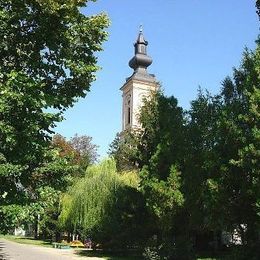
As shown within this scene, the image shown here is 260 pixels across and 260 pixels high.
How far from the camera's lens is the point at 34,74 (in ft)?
39.9

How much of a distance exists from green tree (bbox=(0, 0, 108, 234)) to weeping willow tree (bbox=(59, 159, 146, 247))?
59.3 ft

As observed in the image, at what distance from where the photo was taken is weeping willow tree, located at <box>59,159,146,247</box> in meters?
30.3

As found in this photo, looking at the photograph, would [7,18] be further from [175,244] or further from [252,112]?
[175,244]

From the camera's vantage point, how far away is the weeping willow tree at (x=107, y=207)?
99.3ft

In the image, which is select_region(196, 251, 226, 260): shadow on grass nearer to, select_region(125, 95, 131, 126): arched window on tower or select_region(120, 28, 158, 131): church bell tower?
select_region(120, 28, 158, 131): church bell tower

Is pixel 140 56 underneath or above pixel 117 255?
above

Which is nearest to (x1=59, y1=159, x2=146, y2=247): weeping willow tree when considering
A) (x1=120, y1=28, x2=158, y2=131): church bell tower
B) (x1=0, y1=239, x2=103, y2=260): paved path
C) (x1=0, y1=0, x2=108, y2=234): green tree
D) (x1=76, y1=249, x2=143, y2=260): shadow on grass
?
(x1=76, y1=249, x2=143, y2=260): shadow on grass

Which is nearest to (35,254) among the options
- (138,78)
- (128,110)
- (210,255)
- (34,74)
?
(210,255)

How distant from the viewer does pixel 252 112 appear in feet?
63.7

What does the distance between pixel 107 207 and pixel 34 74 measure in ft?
70.7

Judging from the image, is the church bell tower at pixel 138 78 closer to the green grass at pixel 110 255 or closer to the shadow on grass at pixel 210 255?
the green grass at pixel 110 255

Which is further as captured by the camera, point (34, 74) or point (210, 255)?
point (210, 255)

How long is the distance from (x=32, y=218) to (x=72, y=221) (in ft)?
77.3

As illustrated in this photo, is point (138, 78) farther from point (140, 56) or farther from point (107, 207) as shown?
point (107, 207)
